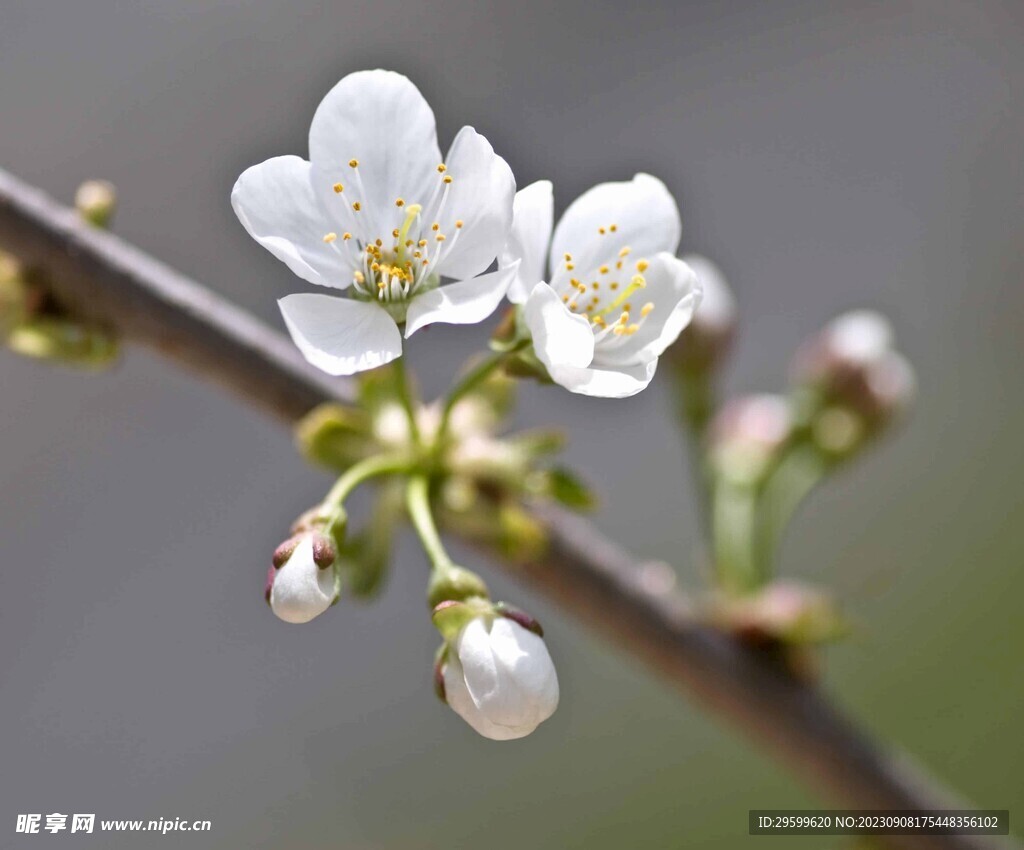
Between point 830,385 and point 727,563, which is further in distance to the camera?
point 830,385

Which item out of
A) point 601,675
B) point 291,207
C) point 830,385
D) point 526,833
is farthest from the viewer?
point 601,675

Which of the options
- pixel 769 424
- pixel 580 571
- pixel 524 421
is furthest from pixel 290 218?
pixel 524 421

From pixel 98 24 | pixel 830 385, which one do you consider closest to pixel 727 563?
pixel 830 385

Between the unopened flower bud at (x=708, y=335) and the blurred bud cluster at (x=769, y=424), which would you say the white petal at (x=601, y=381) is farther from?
the unopened flower bud at (x=708, y=335)

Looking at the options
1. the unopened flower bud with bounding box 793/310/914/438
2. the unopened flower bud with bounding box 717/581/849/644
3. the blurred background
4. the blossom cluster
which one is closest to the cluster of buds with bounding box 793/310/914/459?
the unopened flower bud with bounding box 793/310/914/438

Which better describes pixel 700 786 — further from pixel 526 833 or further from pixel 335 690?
pixel 335 690

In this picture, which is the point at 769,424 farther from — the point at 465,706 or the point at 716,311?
the point at 465,706
